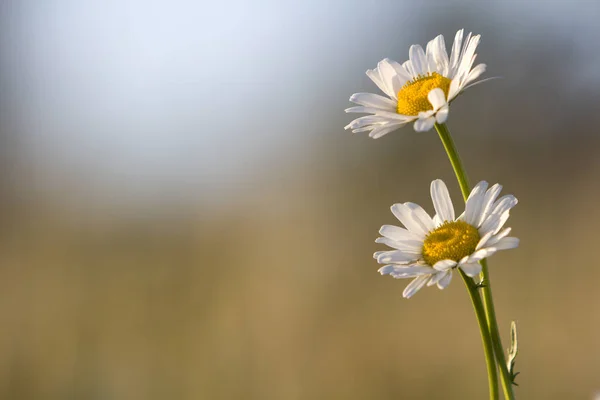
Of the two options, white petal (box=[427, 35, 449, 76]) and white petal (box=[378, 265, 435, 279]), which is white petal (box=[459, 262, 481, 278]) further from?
white petal (box=[427, 35, 449, 76])

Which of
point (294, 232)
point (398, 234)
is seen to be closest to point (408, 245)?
point (398, 234)

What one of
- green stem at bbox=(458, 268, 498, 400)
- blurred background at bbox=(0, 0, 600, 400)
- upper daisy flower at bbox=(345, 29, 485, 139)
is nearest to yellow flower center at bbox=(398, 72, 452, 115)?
upper daisy flower at bbox=(345, 29, 485, 139)

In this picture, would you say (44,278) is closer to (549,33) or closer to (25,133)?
(25,133)

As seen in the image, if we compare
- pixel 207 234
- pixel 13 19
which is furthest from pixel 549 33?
pixel 13 19

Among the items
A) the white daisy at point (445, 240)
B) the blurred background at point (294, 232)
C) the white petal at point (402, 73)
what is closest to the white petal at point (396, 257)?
the white daisy at point (445, 240)

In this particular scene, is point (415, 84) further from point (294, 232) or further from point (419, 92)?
point (294, 232)

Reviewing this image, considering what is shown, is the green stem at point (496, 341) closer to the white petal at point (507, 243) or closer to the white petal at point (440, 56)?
the white petal at point (507, 243)
